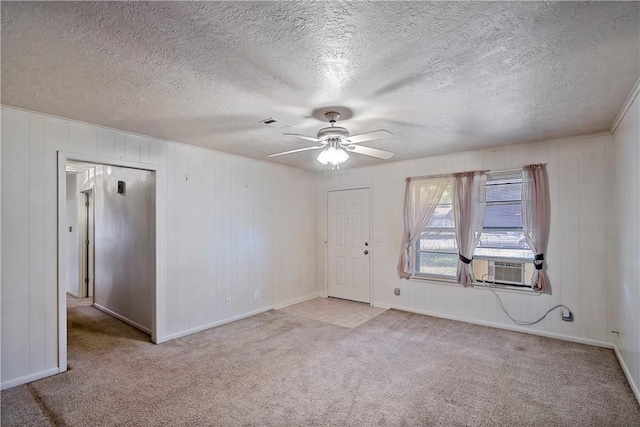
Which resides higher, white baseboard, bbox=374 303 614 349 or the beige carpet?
white baseboard, bbox=374 303 614 349

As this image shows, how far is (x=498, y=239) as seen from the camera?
416cm

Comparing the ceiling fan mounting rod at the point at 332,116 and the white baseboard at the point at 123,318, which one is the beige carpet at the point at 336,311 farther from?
the ceiling fan mounting rod at the point at 332,116

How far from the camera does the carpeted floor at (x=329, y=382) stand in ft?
7.43

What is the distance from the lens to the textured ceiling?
153cm

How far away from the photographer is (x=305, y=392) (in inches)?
101

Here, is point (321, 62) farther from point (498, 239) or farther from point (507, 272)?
point (507, 272)

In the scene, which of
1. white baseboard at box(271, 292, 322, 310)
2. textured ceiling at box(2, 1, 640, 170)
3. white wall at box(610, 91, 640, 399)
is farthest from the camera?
white baseboard at box(271, 292, 322, 310)

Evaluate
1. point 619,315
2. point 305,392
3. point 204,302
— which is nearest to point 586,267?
point 619,315

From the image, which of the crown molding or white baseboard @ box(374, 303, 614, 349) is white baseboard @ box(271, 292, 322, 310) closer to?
white baseboard @ box(374, 303, 614, 349)

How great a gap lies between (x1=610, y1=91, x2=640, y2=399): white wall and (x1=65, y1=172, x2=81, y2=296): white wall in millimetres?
8008

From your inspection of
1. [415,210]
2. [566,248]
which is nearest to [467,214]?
[415,210]

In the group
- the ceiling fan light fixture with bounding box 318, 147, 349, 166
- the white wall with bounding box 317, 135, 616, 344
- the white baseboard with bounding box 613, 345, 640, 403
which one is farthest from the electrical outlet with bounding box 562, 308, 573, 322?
the ceiling fan light fixture with bounding box 318, 147, 349, 166

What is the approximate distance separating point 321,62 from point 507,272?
143 inches

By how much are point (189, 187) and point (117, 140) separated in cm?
94
